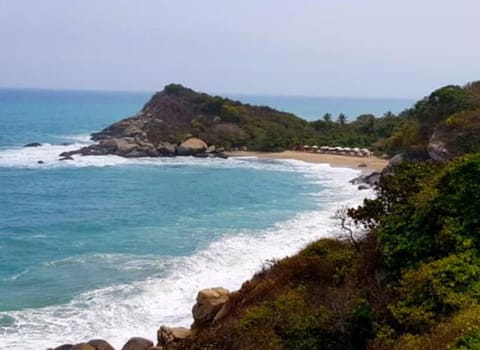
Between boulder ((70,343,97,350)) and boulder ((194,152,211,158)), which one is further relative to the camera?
boulder ((194,152,211,158))

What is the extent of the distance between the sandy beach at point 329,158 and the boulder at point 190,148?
2936 millimetres

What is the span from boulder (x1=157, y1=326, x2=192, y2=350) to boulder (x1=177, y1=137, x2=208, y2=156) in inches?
1804

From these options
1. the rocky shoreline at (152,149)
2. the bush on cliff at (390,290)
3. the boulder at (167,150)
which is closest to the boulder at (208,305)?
the bush on cliff at (390,290)

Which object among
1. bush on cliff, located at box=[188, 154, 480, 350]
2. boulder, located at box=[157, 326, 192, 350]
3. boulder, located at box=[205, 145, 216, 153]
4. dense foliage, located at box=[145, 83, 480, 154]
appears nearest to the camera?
bush on cliff, located at box=[188, 154, 480, 350]

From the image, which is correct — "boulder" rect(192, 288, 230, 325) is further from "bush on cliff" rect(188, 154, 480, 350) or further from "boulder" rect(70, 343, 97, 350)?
"boulder" rect(70, 343, 97, 350)

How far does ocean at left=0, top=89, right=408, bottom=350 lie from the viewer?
1795 centimetres

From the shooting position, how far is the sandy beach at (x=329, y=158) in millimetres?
50412

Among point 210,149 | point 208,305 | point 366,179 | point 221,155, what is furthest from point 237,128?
point 208,305

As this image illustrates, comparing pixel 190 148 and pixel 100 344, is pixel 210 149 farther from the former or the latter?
pixel 100 344

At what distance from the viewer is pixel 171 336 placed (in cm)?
1439

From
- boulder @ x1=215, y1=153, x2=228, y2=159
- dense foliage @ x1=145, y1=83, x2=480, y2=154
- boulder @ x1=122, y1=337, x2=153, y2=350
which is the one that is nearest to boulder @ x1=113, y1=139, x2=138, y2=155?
dense foliage @ x1=145, y1=83, x2=480, y2=154

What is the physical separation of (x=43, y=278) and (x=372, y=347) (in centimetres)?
1420

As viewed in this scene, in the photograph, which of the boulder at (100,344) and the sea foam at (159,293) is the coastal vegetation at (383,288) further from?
the sea foam at (159,293)

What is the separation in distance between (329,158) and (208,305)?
41112 millimetres
